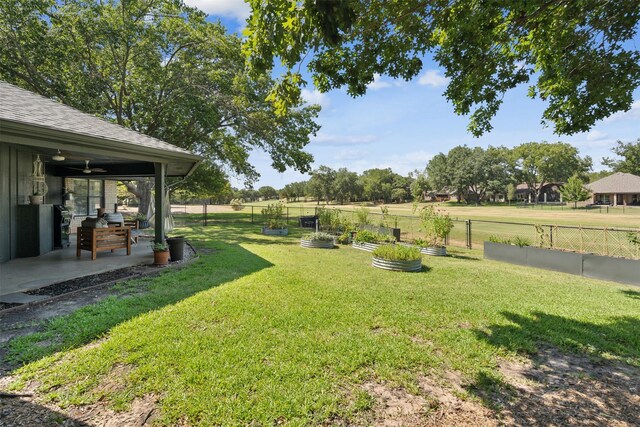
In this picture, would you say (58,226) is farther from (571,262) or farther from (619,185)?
(619,185)

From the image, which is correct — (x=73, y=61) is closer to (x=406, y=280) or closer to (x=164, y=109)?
(x=164, y=109)

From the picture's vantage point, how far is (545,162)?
5881 centimetres

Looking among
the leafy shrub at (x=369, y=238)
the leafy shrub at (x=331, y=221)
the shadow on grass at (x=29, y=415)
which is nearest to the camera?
the shadow on grass at (x=29, y=415)

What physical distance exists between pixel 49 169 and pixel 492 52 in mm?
11485

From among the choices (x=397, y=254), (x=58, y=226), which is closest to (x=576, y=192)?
(x=397, y=254)

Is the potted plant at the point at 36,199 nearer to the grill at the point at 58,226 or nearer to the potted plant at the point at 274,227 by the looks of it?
the grill at the point at 58,226

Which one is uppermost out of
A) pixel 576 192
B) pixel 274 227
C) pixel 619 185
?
pixel 619 185

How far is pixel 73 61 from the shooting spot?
13.3 m

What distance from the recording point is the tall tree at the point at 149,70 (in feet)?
41.0

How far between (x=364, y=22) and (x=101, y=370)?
4811 mm

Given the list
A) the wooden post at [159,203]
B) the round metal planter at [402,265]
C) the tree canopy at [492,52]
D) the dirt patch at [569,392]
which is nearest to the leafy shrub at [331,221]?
the round metal planter at [402,265]

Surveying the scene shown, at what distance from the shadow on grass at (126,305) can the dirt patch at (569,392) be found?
4.11 meters

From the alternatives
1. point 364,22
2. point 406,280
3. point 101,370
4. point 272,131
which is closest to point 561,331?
point 406,280

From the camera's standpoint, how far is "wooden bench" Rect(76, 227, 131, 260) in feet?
23.0
